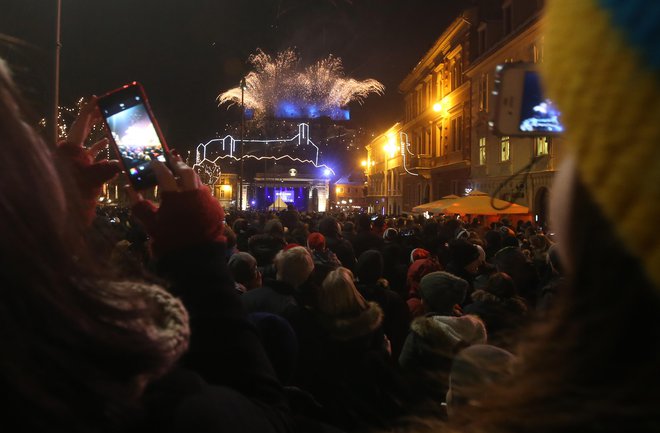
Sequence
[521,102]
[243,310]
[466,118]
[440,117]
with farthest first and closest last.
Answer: [440,117]
[466,118]
[243,310]
[521,102]

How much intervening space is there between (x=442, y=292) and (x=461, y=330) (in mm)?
959

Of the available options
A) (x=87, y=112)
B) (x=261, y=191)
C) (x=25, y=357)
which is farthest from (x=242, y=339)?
(x=261, y=191)

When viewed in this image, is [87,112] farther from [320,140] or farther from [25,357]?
[320,140]

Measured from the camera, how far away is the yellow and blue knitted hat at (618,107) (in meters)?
0.59

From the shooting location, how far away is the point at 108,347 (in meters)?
0.93

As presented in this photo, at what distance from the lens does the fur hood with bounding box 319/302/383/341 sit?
3797 mm

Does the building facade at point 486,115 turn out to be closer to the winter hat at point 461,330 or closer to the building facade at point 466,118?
the building facade at point 466,118

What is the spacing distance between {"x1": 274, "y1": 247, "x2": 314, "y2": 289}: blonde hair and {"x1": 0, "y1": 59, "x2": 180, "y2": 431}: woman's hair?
3.67 meters

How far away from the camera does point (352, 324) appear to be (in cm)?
382

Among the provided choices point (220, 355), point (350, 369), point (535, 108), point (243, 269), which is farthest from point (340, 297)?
point (535, 108)

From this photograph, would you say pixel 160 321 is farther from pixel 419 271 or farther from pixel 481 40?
pixel 481 40

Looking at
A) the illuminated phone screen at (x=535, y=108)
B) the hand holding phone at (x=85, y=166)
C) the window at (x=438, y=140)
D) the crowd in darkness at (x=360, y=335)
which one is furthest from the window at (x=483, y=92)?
the illuminated phone screen at (x=535, y=108)

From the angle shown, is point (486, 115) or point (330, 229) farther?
point (486, 115)

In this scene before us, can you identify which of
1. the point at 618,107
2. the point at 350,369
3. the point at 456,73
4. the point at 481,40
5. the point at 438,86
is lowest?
the point at 350,369
